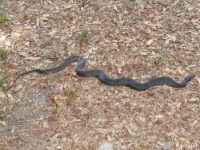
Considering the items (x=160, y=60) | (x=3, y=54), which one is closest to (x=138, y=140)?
(x=160, y=60)

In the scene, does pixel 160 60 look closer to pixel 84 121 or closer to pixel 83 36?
pixel 83 36

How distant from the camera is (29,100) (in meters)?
6.41

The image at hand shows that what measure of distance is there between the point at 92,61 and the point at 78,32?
0.87m

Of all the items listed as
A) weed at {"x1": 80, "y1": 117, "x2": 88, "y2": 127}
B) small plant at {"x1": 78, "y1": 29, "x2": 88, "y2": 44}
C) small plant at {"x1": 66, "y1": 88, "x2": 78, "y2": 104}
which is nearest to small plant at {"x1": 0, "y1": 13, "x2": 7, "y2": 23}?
small plant at {"x1": 78, "y1": 29, "x2": 88, "y2": 44}

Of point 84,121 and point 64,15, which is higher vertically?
point 64,15

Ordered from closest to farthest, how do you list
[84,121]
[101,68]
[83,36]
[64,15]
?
[84,121] < [101,68] < [83,36] < [64,15]

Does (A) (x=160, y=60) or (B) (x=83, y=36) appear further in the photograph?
(B) (x=83, y=36)

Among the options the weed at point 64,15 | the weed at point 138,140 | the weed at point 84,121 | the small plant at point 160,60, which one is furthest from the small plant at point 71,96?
the weed at point 64,15

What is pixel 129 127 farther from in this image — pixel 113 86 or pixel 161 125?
pixel 113 86

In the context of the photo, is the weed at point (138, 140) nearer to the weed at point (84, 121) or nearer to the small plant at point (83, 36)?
the weed at point (84, 121)

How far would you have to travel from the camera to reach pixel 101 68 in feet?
23.0

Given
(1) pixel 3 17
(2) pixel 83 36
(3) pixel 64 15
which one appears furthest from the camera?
(3) pixel 64 15

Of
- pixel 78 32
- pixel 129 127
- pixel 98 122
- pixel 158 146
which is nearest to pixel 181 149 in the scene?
pixel 158 146

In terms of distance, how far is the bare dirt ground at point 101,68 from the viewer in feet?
19.1
